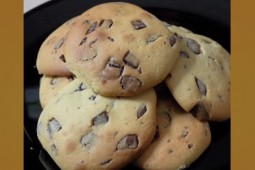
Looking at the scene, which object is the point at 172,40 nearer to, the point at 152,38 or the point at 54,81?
the point at 152,38

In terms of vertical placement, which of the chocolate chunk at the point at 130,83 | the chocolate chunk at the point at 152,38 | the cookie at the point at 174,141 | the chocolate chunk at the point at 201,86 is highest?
the chocolate chunk at the point at 152,38

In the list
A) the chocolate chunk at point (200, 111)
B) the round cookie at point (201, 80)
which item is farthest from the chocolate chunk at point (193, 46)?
the chocolate chunk at point (200, 111)

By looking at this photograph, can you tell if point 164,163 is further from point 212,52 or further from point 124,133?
point 212,52

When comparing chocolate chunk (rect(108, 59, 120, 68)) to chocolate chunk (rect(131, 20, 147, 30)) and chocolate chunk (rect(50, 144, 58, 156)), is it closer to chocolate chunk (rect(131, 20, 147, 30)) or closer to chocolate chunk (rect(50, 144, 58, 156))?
chocolate chunk (rect(131, 20, 147, 30))

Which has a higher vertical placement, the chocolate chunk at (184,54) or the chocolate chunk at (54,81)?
the chocolate chunk at (184,54)

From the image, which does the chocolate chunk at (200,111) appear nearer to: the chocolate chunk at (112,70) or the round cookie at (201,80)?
the round cookie at (201,80)

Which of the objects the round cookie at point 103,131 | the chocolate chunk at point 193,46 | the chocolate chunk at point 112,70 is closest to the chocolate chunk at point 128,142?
the round cookie at point 103,131

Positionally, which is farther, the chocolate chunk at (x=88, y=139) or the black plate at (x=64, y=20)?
the black plate at (x=64, y=20)

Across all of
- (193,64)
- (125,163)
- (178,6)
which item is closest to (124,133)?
(125,163)

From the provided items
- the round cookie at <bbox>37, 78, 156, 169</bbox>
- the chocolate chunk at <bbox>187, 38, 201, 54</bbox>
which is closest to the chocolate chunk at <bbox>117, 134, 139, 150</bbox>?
the round cookie at <bbox>37, 78, 156, 169</bbox>
